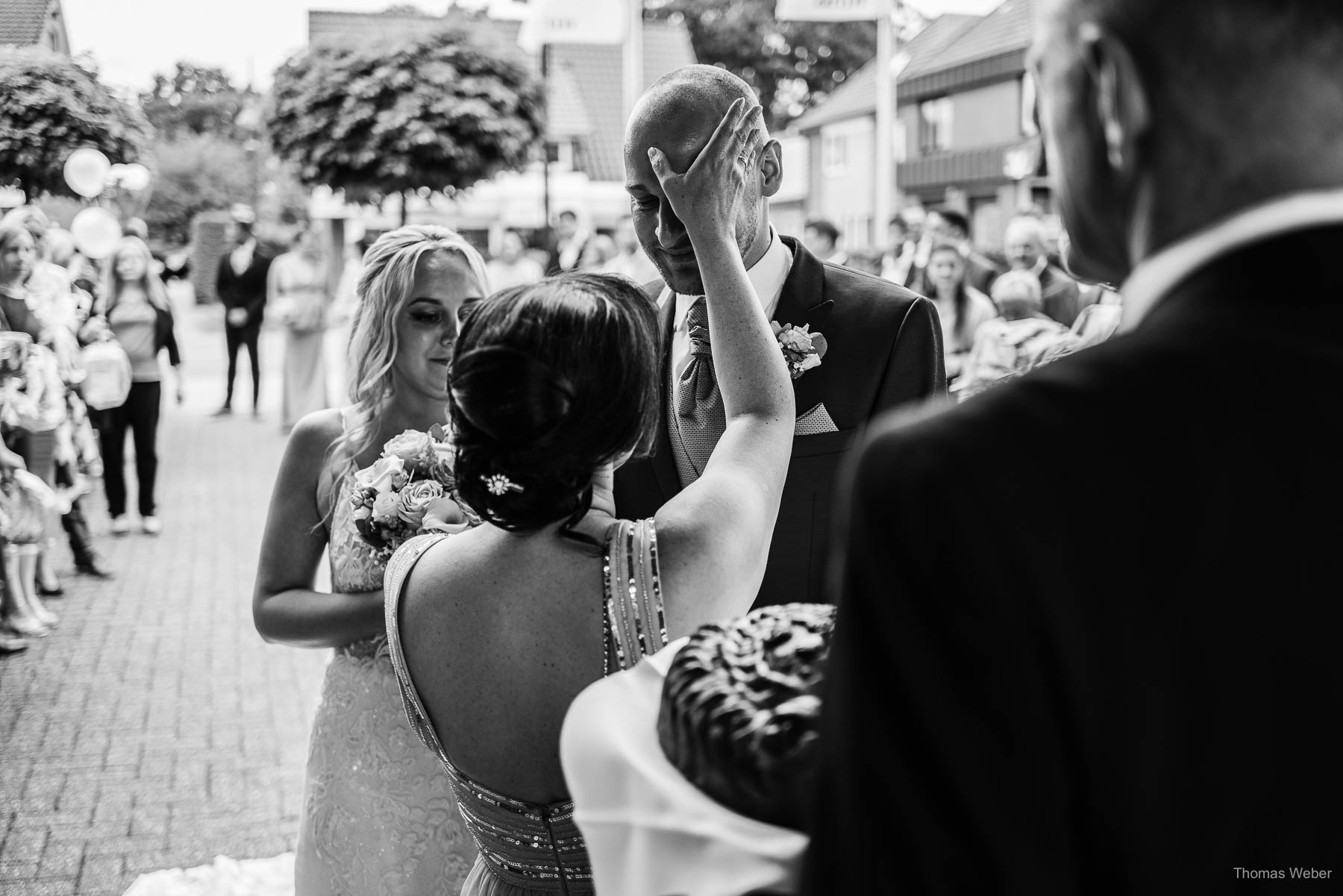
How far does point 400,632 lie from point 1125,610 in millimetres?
1217

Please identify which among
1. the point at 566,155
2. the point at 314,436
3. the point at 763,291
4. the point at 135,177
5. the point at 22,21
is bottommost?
the point at 314,436

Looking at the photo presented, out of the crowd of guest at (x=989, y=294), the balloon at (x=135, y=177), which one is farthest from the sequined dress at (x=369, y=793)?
the balloon at (x=135, y=177)

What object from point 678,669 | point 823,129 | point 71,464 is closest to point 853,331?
point 678,669

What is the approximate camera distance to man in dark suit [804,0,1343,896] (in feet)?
2.60

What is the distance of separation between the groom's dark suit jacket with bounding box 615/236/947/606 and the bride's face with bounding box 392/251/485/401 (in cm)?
64

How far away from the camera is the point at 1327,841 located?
0.82 meters

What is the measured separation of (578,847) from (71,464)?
6797mm

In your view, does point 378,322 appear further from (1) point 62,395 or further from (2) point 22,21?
(1) point 62,395

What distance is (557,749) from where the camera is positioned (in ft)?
5.74

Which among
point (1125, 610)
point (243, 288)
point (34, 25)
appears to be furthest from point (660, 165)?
point (243, 288)

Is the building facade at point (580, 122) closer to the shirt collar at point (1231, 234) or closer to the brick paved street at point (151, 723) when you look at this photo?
the brick paved street at point (151, 723)

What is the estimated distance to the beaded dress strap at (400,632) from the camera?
1.81 m

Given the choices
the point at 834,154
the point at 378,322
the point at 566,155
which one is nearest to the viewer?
the point at 378,322

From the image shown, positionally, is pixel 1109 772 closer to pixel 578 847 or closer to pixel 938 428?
pixel 938 428
